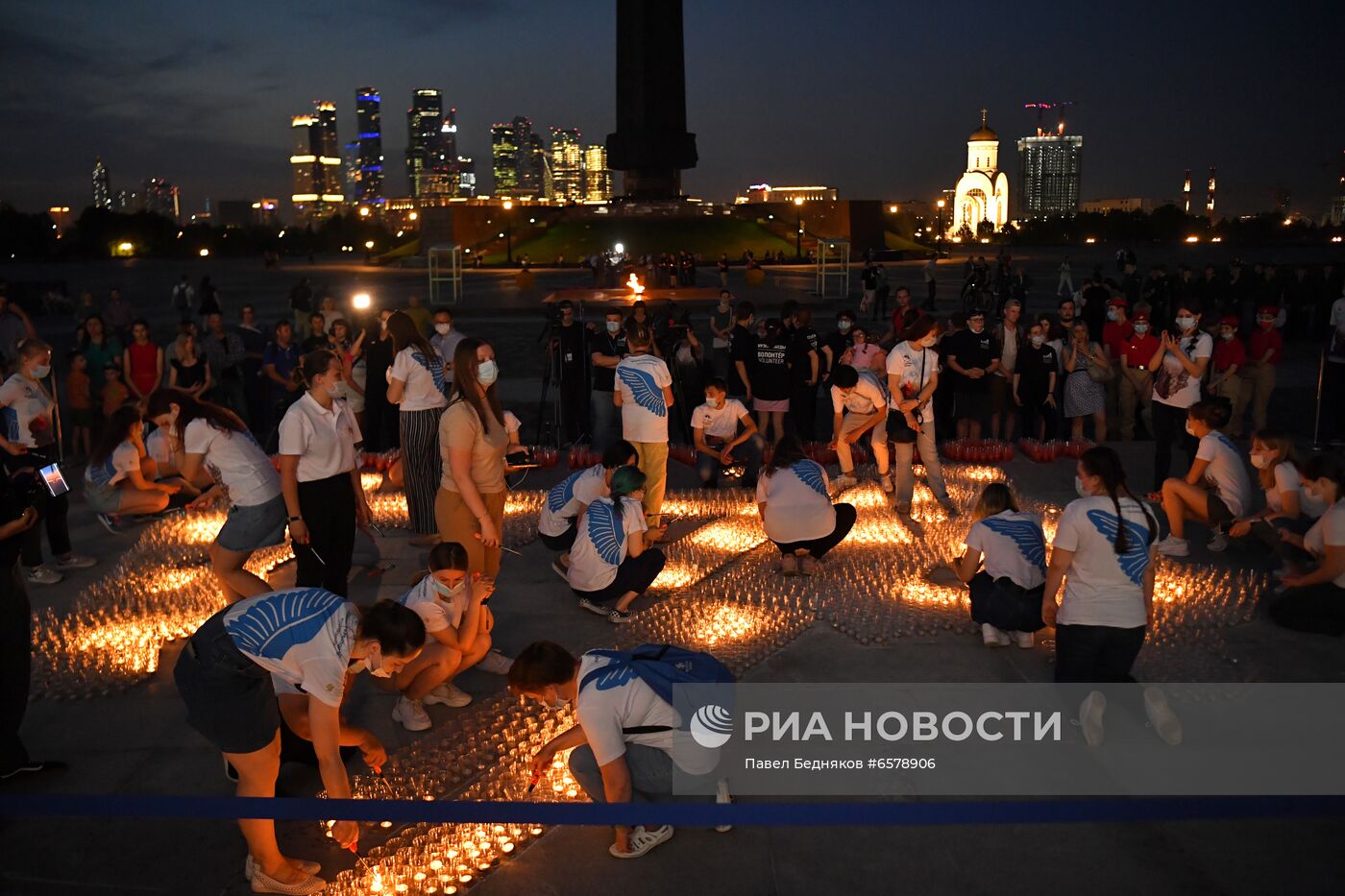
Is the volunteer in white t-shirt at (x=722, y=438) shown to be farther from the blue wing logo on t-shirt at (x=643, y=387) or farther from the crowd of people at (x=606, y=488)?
the blue wing logo on t-shirt at (x=643, y=387)

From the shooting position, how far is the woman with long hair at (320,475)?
566 centimetres

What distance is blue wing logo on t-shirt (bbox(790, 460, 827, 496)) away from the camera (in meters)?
7.17

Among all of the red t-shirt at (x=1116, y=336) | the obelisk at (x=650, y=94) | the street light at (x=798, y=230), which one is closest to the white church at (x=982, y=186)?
the street light at (x=798, y=230)

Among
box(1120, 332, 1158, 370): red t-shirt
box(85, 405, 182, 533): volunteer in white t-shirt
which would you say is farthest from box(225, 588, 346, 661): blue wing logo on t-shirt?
box(1120, 332, 1158, 370): red t-shirt

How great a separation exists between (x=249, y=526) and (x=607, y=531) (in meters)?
2.11

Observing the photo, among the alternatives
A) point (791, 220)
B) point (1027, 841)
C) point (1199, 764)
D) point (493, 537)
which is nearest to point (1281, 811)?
point (1027, 841)

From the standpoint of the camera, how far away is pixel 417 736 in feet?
17.0

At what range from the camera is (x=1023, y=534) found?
5.91 metres

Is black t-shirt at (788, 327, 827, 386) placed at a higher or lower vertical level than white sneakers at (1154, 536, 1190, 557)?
higher

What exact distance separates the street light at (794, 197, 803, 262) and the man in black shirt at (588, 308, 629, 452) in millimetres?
35017

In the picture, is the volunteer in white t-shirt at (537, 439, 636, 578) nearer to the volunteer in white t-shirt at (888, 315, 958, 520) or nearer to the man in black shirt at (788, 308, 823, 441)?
the volunteer in white t-shirt at (888, 315, 958, 520)

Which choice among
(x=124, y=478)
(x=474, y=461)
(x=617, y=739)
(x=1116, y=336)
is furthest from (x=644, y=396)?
(x=1116, y=336)

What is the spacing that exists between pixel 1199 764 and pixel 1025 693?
95cm

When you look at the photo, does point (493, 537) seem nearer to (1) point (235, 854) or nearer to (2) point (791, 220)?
(1) point (235, 854)
